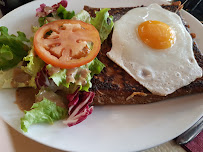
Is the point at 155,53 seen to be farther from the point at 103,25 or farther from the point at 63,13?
the point at 63,13

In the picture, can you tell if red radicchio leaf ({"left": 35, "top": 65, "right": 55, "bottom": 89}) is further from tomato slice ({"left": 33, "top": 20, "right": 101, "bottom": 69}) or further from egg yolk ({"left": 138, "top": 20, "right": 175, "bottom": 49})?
egg yolk ({"left": 138, "top": 20, "right": 175, "bottom": 49})

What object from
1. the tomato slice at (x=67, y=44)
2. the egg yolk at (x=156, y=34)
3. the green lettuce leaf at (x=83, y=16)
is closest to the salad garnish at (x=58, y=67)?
the tomato slice at (x=67, y=44)

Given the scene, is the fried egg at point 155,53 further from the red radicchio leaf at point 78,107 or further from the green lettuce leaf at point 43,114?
the green lettuce leaf at point 43,114

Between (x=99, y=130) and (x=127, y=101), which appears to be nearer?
(x=99, y=130)

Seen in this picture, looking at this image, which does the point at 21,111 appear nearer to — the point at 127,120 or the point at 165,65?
the point at 127,120

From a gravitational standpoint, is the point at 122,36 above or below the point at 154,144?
above

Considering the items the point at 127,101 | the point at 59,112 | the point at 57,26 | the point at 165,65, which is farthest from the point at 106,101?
the point at 57,26

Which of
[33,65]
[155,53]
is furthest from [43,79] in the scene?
[155,53]

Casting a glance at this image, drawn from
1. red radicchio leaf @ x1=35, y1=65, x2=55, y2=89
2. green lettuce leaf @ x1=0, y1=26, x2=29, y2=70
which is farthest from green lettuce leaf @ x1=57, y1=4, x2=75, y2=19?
red radicchio leaf @ x1=35, y1=65, x2=55, y2=89
